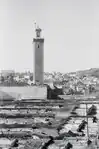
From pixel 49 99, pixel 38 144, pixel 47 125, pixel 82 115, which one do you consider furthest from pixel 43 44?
pixel 38 144

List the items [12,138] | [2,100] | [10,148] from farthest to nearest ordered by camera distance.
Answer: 1. [2,100]
2. [12,138]
3. [10,148]

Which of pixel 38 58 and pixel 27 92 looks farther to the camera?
pixel 38 58

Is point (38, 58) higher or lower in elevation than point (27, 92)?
higher

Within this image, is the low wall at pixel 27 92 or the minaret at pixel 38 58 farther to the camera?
the minaret at pixel 38 58

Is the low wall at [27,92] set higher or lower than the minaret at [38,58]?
lower

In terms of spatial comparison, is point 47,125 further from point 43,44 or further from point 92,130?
point 43,44

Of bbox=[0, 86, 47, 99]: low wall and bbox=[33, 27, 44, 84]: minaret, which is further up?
bbox=[33, 27, 44, 84]: minaret

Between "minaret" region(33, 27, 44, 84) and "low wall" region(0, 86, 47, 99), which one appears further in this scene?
"minaret" region(33, 27, 44, 84)

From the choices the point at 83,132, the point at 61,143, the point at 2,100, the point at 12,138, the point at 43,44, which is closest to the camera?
the point at 61,143
